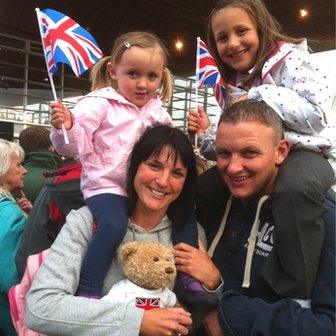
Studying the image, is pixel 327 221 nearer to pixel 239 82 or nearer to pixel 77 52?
pixel 239 82

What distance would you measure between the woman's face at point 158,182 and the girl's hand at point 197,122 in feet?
1.44

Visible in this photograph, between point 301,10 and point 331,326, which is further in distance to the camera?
point 301,10

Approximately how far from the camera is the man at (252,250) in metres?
1.48

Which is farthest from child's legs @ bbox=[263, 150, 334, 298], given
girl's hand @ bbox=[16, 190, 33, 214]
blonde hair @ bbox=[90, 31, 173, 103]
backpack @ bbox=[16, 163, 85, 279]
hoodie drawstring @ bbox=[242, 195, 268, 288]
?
girl's hand @ bbox=[16, 190, 33, 214]

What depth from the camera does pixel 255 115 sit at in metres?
1.68

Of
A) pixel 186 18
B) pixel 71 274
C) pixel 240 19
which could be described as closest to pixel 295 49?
pixel 240 19

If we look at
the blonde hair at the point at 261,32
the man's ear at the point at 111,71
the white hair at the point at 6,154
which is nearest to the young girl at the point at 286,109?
the blonde hair at the point at 261,32

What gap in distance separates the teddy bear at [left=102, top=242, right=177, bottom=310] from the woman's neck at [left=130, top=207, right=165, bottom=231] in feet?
0.72

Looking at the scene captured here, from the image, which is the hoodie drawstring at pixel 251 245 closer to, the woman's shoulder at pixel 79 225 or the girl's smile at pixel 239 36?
the woman's shoulder at pixel 79 225

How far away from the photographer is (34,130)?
3.97 metres

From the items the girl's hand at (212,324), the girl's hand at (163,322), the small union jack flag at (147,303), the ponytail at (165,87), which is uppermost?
the ponytail at (165,87)

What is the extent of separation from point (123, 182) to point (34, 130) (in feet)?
7.25

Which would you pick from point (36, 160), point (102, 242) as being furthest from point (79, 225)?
point (36, 160)

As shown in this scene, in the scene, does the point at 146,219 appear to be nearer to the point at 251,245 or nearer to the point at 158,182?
the point at 158,182
